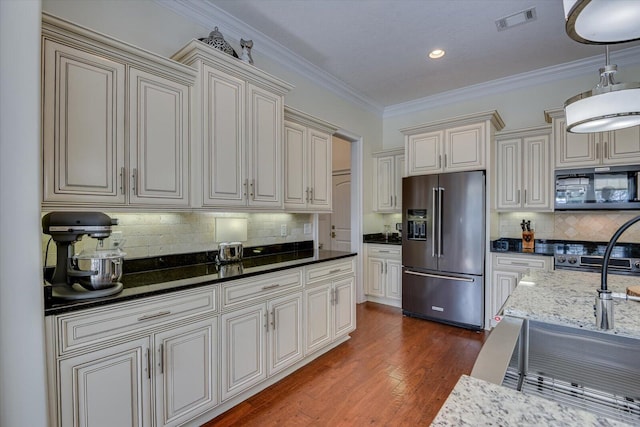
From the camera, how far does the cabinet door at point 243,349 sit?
2.00 meters

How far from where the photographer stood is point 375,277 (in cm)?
442

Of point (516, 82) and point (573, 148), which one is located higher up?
point (516, 82)

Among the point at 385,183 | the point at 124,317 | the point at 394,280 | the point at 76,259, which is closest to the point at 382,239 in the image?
the point at 394,280

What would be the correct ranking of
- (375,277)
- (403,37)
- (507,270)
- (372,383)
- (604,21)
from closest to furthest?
1. (604,21)
2. (372,383)
3. (403,37)
4. (507,270)
5. (375,277)

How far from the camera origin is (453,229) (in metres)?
3.54

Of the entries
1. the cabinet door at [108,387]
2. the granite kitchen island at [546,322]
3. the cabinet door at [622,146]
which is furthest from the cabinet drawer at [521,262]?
the cabinet door at [108,387]

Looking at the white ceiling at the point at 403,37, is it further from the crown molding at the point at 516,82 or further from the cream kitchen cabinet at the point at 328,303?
the cream kitchen cabinet at the point at 328,303

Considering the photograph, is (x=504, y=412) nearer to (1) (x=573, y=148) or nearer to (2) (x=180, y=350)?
A: (2) (x=180, y=350)

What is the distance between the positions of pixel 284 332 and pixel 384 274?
2254 millimetres

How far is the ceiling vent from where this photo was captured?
8.46ft

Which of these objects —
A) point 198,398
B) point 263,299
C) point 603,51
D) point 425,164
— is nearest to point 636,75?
point 603,51

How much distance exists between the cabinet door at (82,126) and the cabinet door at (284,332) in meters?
1.31

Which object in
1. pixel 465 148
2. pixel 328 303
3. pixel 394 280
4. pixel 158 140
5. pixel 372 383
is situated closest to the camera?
pixel 158 140

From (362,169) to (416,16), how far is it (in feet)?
7.06
